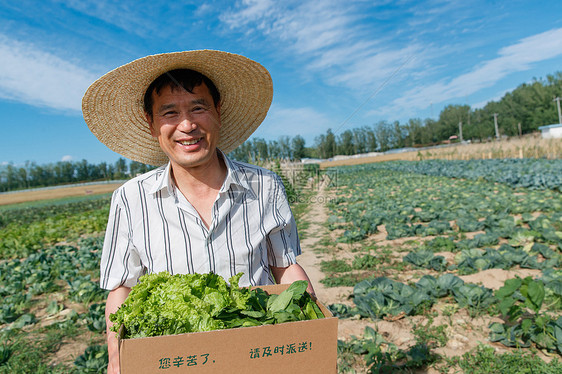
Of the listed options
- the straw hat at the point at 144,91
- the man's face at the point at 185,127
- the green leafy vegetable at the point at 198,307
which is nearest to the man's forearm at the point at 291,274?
the green leafy vegetable at the point at 198,307

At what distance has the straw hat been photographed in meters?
1.89

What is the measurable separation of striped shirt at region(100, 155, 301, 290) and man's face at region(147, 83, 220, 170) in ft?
0.57

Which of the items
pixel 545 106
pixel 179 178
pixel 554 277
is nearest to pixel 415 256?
pixel 554 277

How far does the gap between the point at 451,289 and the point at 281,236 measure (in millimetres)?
3226

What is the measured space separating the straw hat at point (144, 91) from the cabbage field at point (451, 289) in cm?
233

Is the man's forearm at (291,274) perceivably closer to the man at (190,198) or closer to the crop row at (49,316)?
the man at (190,198)

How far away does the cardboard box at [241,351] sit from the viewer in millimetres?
967

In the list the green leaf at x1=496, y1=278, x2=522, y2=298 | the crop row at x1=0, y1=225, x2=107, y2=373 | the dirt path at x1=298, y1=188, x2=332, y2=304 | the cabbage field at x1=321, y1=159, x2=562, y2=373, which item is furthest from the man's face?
the dirt path at x1=298, y1=188, x2=332, y2=304

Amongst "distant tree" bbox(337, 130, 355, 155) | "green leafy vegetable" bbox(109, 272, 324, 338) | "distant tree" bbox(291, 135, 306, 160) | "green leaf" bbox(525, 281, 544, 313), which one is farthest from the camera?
"distant tree" bbox(337, 130, 355, 155)

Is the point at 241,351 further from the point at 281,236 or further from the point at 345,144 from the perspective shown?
the point at 345,144

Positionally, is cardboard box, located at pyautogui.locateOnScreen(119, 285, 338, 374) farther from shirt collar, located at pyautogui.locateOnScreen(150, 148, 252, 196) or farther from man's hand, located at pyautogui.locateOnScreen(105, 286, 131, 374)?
shirt collar, located at pyautogui.locateOnScreen(150, 148, 252, 196)

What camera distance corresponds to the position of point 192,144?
1791 mm

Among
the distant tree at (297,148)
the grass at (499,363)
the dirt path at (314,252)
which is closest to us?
the grass at (499,363)

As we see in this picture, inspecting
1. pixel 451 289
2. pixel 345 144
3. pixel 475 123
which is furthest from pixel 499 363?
pixel 475 123
